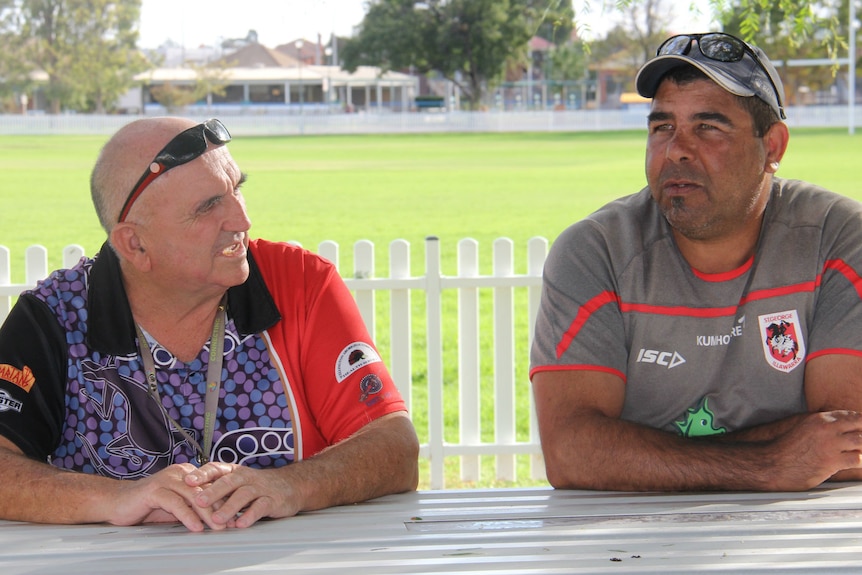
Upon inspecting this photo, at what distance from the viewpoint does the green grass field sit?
14137 millimetres

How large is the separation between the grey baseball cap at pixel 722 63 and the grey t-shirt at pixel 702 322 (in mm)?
364

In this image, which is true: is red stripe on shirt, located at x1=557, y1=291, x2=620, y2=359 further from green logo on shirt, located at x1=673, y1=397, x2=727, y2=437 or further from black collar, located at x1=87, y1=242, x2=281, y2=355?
black collar, located at x1=87, y1=242, x2=281, y2=355

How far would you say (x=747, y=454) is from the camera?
7.11ft

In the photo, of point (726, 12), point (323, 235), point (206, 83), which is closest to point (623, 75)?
point (206, 83)

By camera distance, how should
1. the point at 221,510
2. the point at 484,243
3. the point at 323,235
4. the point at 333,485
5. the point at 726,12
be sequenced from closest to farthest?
the point at 221,510 → the point at 333,485 → the point at 726,12 → the point at 484,243 → the point at 323,235

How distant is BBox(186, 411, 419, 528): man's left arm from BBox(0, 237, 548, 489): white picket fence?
10.6 ft

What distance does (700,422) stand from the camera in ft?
8.07

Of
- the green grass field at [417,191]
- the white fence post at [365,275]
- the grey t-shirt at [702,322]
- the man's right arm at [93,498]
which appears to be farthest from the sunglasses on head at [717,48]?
the green grass field at [417,191]

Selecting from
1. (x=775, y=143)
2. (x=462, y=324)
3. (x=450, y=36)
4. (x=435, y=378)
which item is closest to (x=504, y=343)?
(x=462, y=324)

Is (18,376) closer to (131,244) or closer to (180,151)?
(131,244)

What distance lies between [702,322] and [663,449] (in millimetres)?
352

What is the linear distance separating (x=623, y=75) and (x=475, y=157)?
5458cm

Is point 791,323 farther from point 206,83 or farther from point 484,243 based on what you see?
point 206,83

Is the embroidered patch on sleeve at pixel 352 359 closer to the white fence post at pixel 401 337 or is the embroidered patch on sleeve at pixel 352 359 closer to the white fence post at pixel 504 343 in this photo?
the white fence post at pixel 401 337
